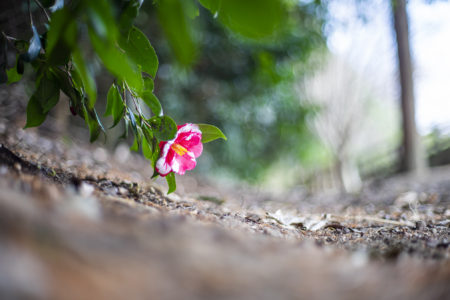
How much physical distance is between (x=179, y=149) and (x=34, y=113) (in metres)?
0.32

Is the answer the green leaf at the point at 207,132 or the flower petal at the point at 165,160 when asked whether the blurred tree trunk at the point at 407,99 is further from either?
the flower petal at the point at 165,160

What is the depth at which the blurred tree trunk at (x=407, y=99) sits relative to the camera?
3287 millimetres

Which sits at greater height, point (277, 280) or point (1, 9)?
point (1, 9)

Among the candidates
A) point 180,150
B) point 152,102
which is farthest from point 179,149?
point 152,102

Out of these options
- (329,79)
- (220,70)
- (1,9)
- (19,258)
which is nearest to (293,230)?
(19,258)

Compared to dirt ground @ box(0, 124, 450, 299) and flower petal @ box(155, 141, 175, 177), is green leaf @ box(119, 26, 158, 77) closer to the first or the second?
flower petal @ box(155, 141, 175, 177)

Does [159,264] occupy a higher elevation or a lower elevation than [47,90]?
lower

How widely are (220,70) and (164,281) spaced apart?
117 inches

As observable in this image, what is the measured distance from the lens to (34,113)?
2.28ft

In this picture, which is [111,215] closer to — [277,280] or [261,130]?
[277,280]

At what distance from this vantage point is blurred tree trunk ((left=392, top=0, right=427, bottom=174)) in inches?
129

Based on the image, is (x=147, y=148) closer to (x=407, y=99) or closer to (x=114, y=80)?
(x=114, y=80)

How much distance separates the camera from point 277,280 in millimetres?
331

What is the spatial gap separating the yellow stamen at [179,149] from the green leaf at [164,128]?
63mm
